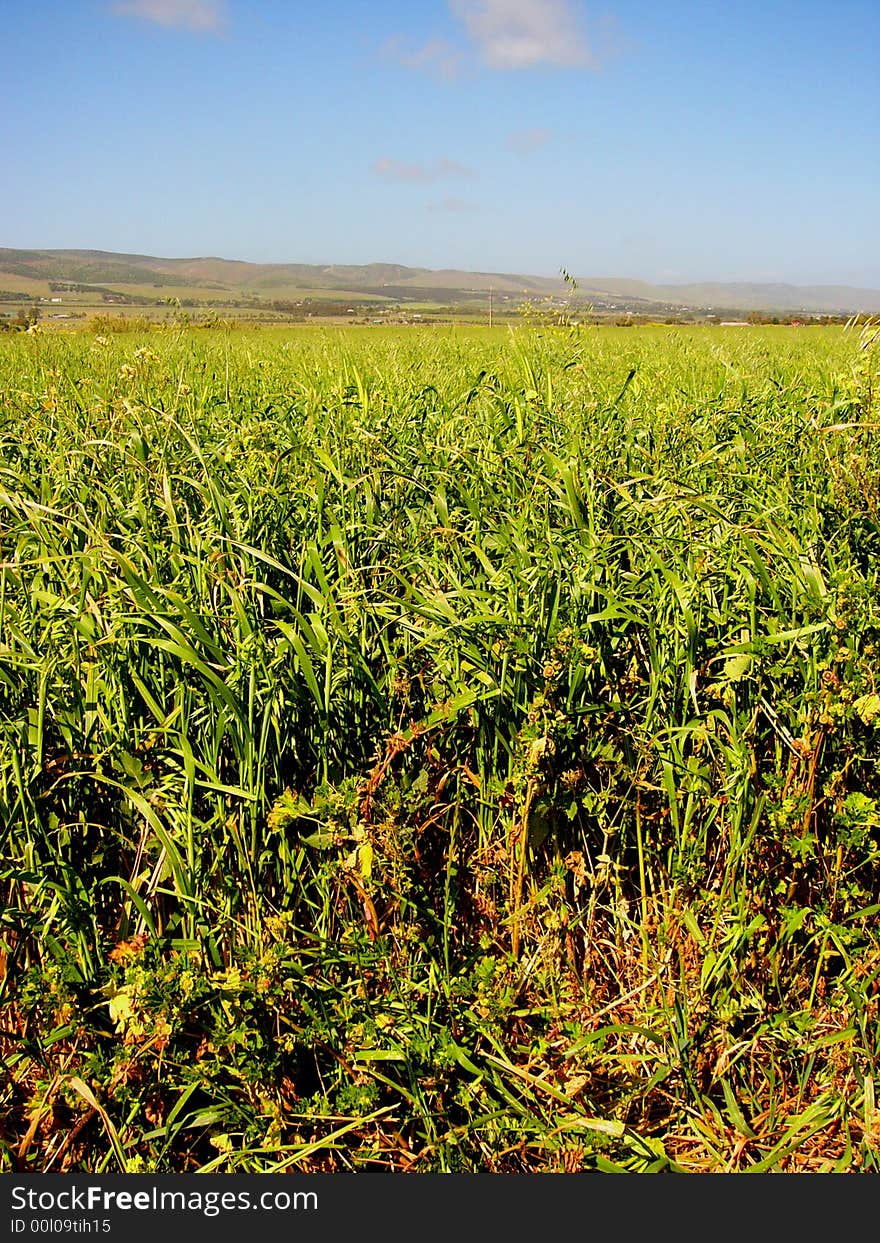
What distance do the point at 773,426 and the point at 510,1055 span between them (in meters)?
2.83

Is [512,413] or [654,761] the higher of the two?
[512,413]

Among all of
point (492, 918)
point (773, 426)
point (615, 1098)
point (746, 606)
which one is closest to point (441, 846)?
point (492, 918)

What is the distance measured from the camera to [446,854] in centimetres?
202

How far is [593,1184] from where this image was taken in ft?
4.93

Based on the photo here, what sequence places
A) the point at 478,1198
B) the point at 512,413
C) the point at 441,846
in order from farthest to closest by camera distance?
the point at 512,413, the point at 441,846, the point at 478,1198

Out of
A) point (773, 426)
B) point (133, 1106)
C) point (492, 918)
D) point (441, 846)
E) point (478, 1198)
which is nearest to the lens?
point (478, 1198)

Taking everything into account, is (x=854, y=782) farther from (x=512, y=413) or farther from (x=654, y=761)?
(x=512, y=413)

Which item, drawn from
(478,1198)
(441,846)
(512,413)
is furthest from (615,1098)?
(512,413)

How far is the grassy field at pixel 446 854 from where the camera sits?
1.61 meters

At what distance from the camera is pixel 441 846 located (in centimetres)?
208

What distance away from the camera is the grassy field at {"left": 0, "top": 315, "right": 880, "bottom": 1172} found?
1609 mm

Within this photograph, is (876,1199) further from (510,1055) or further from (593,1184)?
(510,1055)

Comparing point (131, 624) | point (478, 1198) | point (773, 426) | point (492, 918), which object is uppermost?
point (773, 426)

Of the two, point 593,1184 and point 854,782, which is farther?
point 854,782
